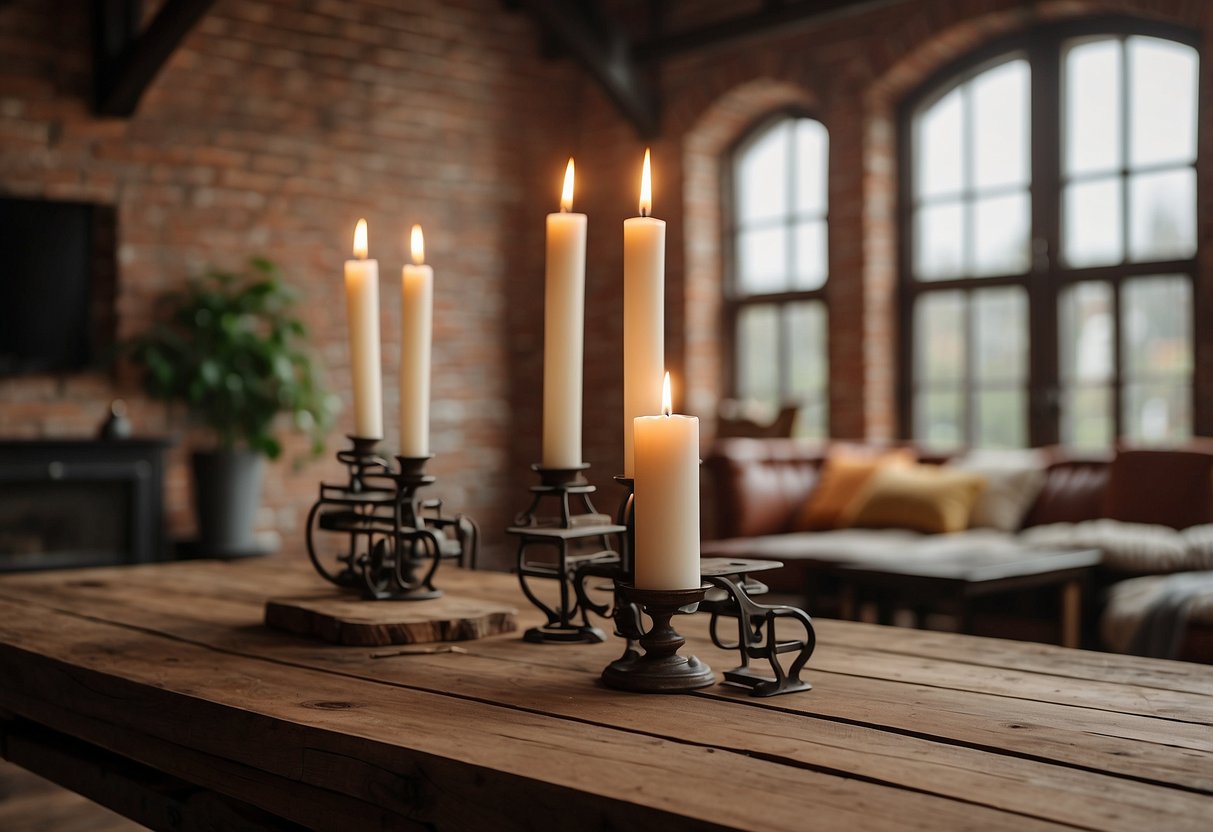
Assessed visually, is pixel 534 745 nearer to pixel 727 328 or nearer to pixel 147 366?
pixel 147 366

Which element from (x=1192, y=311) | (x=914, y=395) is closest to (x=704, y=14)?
(x=914, y=395)

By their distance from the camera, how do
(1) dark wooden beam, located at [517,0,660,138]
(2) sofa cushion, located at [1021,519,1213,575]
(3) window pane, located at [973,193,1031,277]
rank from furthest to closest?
(1) dark wooden beam, located at [517,0,660,138] < (3) window pane, located at [973,193,1031,277] < (2) sofa cushion, located at [1021,519,1213,575]

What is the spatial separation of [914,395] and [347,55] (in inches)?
122

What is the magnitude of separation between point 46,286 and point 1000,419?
399 centimetres

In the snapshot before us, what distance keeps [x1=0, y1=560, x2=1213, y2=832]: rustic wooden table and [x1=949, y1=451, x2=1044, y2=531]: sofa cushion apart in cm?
325

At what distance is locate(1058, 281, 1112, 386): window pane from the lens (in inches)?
204

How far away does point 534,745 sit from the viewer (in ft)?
3.07

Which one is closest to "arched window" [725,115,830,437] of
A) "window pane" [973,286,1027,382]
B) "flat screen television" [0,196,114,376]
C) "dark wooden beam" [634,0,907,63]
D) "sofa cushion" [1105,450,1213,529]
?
"dark wooden beam" [634,0,907,63]

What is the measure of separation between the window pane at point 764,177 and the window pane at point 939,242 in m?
0.73

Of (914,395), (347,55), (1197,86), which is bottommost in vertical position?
(914,395)

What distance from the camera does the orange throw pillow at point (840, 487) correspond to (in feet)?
16.6

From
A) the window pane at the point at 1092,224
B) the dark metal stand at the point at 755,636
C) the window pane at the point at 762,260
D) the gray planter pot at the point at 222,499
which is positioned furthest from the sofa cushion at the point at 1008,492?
the dark metal stand at the point at 755,636

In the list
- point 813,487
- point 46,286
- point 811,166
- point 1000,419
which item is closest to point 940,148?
point 811,166

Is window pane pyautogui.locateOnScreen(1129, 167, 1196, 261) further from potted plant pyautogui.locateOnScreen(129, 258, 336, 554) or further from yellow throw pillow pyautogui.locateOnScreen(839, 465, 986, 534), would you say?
potted plant pyautogui.locateOnScreen(129, 258, 336, 554)
